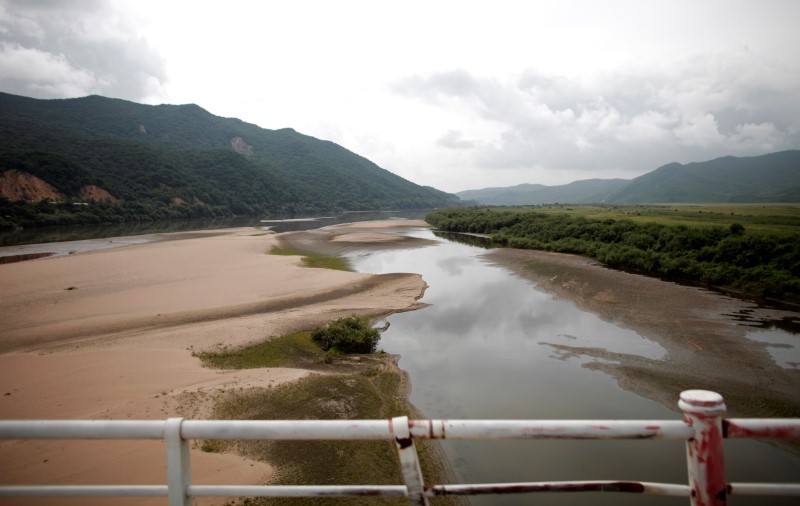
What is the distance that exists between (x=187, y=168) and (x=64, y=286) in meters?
119

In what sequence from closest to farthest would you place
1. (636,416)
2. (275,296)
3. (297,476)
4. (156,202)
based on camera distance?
(297,476), (636,416), (275,296), (156,202)

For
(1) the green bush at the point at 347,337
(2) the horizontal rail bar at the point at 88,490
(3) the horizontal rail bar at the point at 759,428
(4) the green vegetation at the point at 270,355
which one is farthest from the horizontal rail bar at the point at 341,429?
(1) the green bush at the point at 347,337

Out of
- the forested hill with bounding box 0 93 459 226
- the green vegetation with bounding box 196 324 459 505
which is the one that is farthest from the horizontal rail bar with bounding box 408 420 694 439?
the forested hill with bounding box 0 93 459 226

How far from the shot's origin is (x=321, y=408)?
11062 millimetres

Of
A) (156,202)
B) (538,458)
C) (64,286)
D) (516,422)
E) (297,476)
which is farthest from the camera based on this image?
(156,202)

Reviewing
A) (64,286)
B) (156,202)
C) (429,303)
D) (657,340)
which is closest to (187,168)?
(156,202)

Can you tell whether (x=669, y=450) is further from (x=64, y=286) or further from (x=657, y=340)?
(x=64, y=286)

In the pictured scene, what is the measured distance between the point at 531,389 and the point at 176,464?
11.8 m

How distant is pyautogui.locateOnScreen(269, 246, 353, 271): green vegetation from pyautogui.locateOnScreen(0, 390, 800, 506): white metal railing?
31045 mm

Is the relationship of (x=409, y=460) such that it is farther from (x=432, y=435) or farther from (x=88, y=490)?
(x=88, y=490)

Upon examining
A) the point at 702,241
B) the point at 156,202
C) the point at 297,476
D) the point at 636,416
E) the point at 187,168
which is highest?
the point at 187,168

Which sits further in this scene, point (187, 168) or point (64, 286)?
point (187, 168)

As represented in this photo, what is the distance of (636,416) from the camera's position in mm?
11125

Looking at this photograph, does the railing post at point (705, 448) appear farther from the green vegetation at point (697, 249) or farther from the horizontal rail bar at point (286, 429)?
the green vegetation at point (697, 249)
